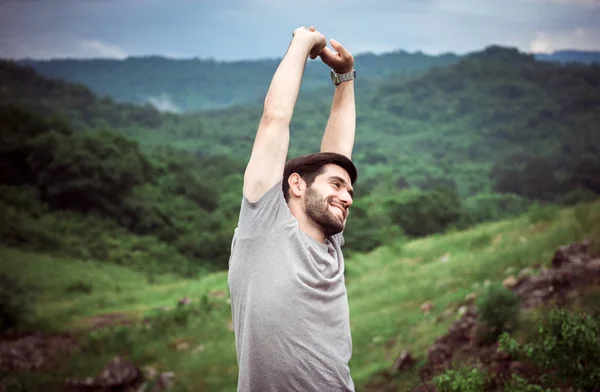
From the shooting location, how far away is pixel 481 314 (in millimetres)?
4832

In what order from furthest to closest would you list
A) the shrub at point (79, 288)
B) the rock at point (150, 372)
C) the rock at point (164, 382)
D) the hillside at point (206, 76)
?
the hillside at point (206, 76), the shrub at point (79, 288), the rock at point (150, 372), the rock at point (164, 382)

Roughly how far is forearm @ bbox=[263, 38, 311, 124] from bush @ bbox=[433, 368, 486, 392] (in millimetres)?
2045

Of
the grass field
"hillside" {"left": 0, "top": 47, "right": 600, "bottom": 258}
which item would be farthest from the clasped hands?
"hillside" {"left": 0, "top": 47, "right": 600, "bottom": 258}

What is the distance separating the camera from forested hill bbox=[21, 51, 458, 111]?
63.9 meters

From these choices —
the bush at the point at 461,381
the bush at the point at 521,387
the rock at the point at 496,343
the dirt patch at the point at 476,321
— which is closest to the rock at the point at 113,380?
the dirt patch at the point at 476,321

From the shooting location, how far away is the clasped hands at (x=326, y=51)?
2.00 metres

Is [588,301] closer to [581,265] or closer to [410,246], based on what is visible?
[581,265]

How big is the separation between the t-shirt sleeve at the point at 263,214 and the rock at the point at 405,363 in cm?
411

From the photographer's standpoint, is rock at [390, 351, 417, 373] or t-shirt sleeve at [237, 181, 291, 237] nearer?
t-shirt sleeve at [237, 181, 291, 237]

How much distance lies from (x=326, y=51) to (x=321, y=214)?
2.29ft

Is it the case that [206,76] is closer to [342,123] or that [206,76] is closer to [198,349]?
[198,349]

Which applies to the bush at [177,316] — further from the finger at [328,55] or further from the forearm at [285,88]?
the forearm at [285,88]

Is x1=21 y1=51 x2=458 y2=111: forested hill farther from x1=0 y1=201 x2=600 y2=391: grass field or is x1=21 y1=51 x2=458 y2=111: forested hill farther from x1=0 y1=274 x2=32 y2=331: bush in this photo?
x1=0 y1=274 x2=32 y2=331: bush

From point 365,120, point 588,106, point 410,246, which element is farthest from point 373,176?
point 410,246
